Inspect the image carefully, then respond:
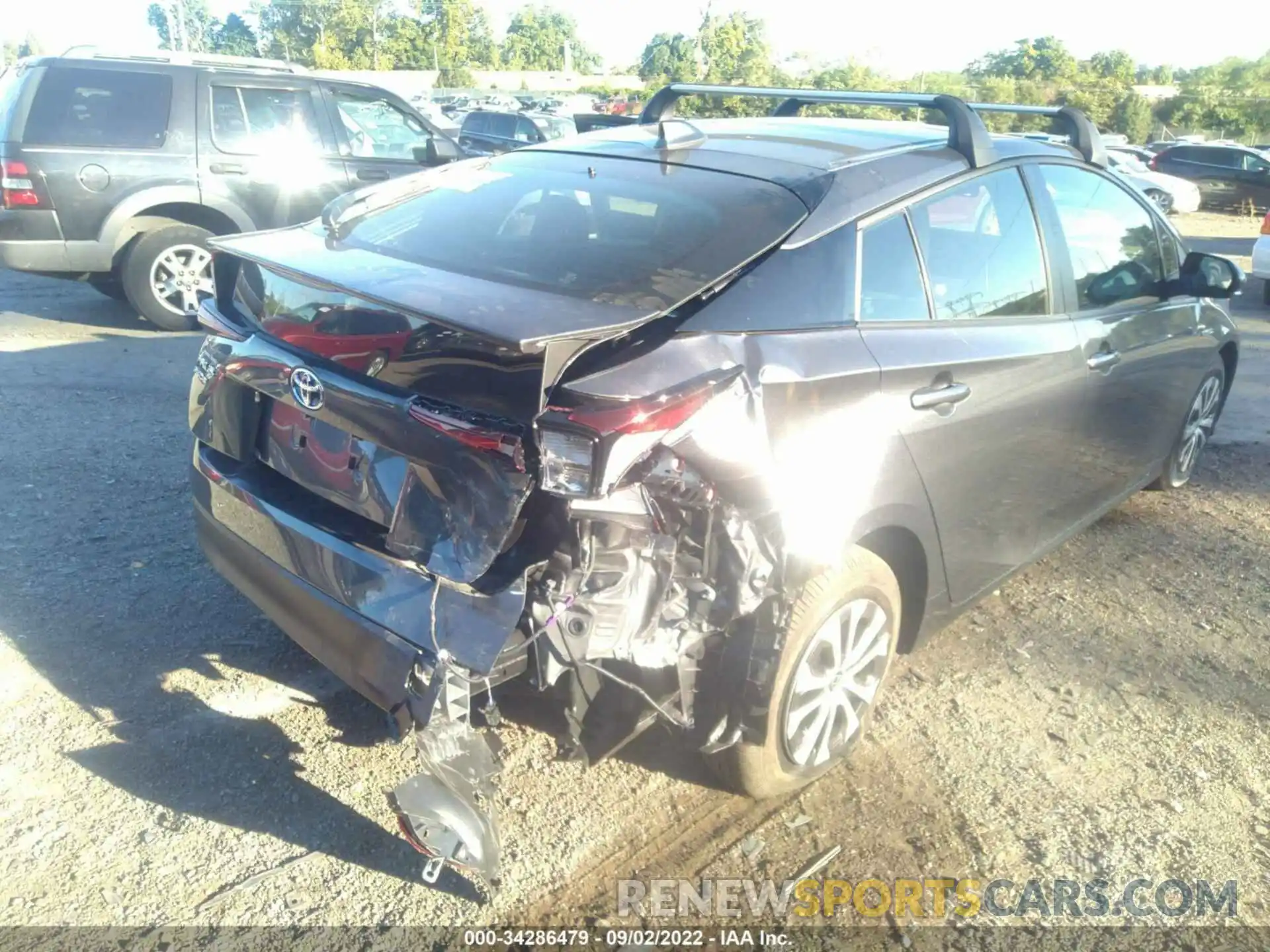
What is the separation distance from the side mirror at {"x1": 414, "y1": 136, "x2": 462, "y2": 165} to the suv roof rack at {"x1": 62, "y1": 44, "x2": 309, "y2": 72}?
115 cm

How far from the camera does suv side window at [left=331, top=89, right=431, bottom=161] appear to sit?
8961mm

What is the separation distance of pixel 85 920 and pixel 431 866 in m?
0.84

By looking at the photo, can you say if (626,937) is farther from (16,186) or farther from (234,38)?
(234,38)

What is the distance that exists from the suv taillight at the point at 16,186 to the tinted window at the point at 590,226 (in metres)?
5.23

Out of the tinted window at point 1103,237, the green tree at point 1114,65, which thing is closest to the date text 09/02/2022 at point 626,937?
the tinted window at point 1103,237

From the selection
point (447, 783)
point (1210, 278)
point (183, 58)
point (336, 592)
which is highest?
point (183, 58)

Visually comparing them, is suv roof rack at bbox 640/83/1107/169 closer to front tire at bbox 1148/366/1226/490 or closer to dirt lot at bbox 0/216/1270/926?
front tire at bbox 1148/366/1226/490

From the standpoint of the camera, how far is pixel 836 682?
10.2 feet

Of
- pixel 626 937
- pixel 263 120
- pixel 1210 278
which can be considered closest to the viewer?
pixel 626 937

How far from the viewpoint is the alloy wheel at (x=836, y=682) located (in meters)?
2.96

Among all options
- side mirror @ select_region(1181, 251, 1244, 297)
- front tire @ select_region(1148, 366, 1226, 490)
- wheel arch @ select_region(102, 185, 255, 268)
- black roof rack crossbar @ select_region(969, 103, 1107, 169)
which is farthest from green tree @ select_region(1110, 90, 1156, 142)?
black roof rack crossbar @ select_region(969, 103, 1107, 169)

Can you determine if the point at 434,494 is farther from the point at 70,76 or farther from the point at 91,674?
the point at 70,76

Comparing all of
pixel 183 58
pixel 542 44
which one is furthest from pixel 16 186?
pixel 542 44

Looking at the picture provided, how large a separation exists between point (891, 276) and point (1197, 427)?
324 centimetres
